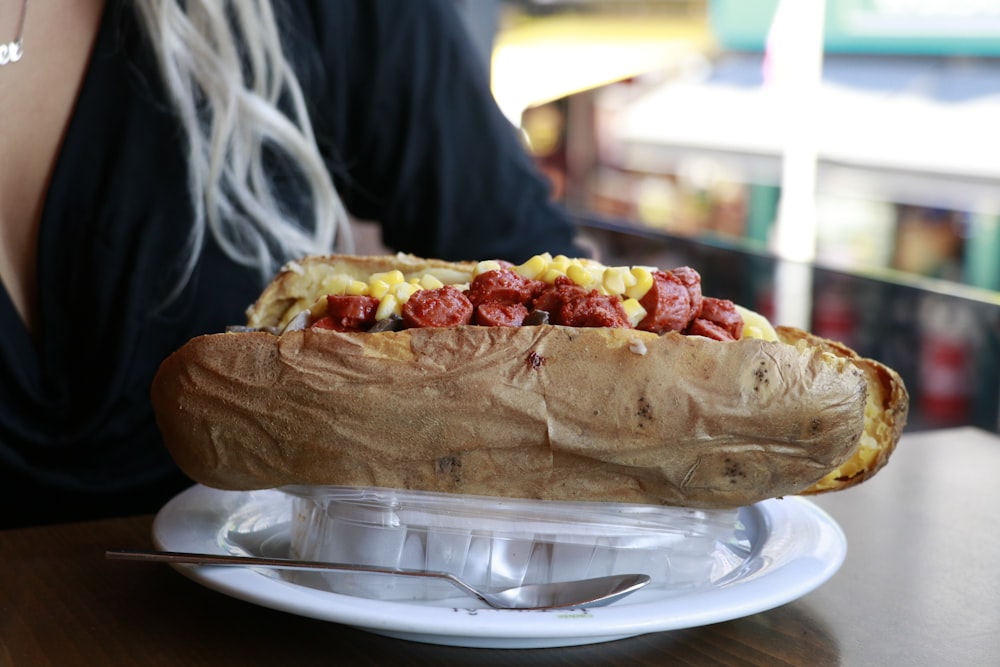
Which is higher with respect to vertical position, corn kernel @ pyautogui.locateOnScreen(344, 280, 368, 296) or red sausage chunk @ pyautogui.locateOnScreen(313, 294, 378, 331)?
corn kernel @ pyautogui.locateOnScreen(344, 280, 368, 296)

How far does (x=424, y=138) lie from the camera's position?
166cm

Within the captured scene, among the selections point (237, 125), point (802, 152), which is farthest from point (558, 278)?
point (802, 152)

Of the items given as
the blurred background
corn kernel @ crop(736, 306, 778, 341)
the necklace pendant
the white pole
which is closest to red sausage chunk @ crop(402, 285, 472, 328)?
corn kernel @ crop(736, 306, 778, 341)

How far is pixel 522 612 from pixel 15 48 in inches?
40.8

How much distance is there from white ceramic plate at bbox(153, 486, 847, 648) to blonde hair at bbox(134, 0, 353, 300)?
0.61 meters

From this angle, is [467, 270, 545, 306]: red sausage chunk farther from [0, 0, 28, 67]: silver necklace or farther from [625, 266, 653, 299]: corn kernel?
[0, 0, 28, 67]: silver necklace

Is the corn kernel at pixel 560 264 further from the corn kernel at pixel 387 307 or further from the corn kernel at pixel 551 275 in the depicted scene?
the corn kernel at pixel 387 307

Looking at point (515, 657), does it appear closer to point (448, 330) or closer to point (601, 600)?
point (601, 600)

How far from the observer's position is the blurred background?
7.86 ft

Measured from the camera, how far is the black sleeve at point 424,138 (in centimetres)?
161

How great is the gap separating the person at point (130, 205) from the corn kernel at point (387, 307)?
66cm

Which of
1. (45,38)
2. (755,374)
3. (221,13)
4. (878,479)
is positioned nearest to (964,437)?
(878,479)

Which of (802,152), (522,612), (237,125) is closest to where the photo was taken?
(522,612)

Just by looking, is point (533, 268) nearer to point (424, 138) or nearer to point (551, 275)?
point (551, 275)
